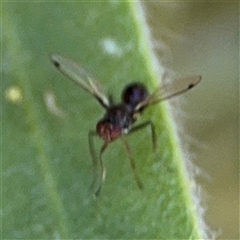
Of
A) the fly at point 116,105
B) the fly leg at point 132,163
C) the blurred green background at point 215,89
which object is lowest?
the fly leg at point 132,163

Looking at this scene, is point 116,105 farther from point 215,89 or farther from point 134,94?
point 215,89

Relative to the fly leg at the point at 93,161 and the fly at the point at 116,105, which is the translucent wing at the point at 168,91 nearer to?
the fly at the point at 116,105

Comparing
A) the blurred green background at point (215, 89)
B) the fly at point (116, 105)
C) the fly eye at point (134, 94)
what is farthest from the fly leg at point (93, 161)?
the blurred green background at point (215, 89)

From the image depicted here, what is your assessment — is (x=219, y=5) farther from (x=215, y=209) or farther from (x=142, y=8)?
(x=142, y=8)

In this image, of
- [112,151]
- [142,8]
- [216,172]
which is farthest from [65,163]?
[216,172]

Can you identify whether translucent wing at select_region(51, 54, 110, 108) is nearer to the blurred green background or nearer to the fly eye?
the fly eye

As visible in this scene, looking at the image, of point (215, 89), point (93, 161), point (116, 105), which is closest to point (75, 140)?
point (93, 161)

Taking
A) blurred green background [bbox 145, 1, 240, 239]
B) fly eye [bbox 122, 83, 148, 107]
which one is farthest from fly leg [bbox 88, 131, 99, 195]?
blurred green background [bbox 145, 1, 240, 239]
